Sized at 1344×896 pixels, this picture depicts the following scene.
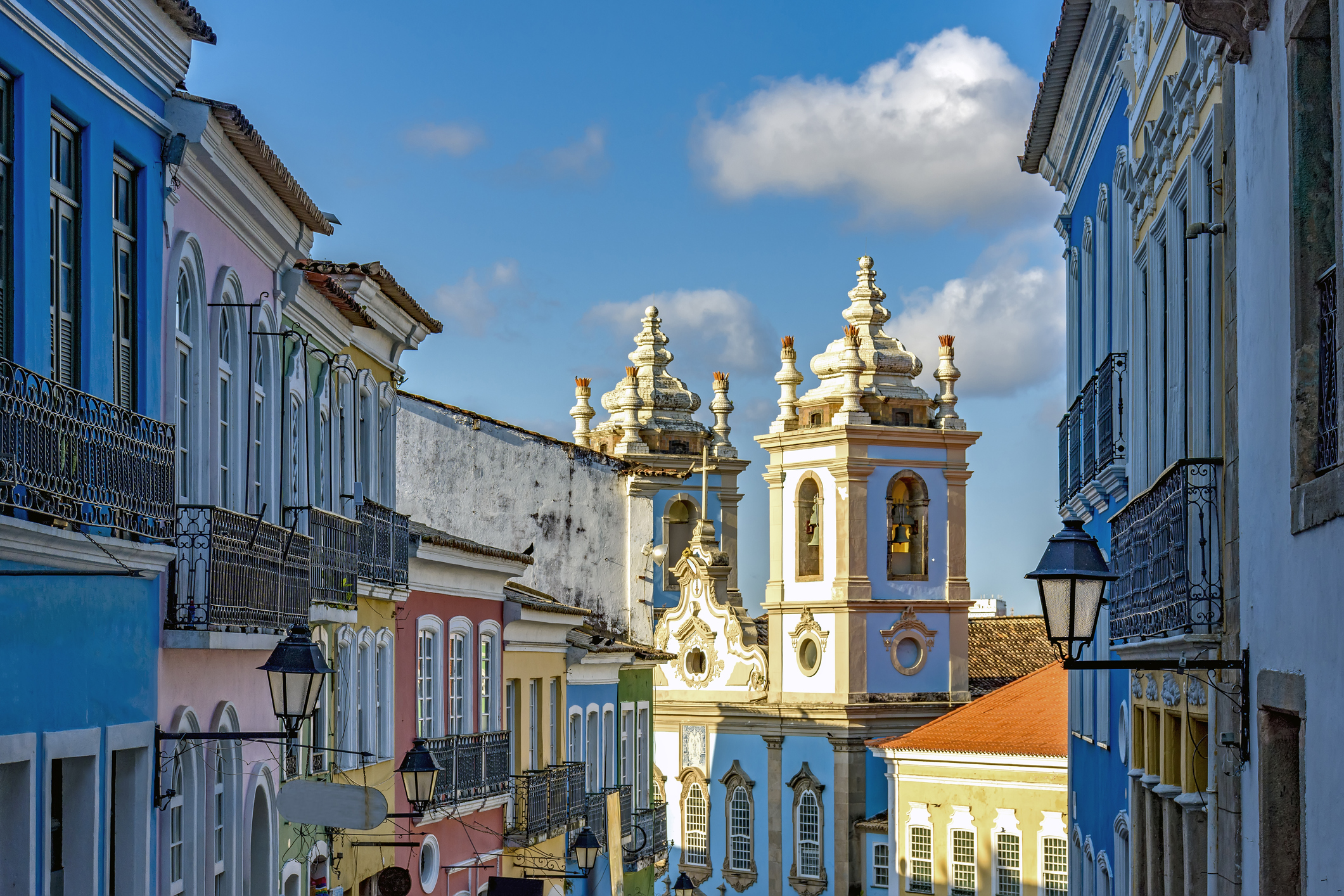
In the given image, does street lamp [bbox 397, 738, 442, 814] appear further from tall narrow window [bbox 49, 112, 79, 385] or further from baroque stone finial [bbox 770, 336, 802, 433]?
baroque stone finial [bbox 770, 336, 802, 433]

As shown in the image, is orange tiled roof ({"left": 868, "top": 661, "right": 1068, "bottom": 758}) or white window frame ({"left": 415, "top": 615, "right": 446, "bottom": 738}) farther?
orange tiled roof ({"left": 868, "top": 661, "right": 1068, "bottom": 758})

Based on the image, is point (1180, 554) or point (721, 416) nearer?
point (1180, 554)

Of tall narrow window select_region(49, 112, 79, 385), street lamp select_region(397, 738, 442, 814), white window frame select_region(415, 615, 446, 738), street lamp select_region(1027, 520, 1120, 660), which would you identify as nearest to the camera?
street lamp select_region(1027, 520, 1120, 660)

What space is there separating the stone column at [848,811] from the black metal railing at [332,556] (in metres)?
29.9

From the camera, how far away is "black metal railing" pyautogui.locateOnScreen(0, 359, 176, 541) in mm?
8633

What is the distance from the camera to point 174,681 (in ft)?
39.2

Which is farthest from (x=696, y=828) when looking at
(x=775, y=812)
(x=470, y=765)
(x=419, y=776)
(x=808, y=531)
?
(x=419, y=776)

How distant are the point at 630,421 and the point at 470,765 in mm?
30857

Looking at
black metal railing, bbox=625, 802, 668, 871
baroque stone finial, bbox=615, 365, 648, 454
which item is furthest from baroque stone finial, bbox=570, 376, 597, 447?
black metal railing, bbox=625, 802, 668, 871

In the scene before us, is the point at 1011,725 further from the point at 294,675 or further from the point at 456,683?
the point at 294,675

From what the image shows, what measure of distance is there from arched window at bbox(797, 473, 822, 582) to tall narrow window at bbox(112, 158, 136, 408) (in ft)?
120

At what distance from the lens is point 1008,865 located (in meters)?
38.8

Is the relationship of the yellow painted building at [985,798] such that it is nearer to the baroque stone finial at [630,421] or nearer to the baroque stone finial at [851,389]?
the baroque stone finial at [851,389]

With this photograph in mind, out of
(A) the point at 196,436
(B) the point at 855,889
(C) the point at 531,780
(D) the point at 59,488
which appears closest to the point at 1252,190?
(D) the point at 59,488
